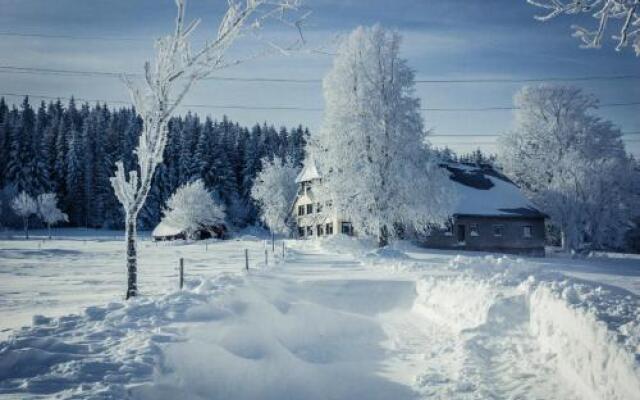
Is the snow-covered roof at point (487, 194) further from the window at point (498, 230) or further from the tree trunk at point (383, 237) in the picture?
the tree trunk at point (383, 237)

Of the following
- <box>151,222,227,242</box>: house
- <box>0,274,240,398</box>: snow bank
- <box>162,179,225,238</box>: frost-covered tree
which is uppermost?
<box>162,179,225,238</box>: frost-covered tree

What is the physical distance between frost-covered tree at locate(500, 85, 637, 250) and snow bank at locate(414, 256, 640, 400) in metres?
25.2

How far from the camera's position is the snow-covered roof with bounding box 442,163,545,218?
1372 inches

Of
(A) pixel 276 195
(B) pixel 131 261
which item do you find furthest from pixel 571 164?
(A) pixel 276 195

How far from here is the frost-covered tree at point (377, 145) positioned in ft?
80.8

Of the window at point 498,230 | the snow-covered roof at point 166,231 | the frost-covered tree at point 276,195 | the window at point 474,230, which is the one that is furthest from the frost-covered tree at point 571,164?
the snow-covered roof at point 166,231

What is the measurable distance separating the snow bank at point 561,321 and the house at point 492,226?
2398 cm

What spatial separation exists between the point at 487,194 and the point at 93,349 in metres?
36.0

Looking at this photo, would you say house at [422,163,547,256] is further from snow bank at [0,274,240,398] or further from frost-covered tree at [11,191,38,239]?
frost-covered tree at [11,191,38,239]

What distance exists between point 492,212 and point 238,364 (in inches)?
1277

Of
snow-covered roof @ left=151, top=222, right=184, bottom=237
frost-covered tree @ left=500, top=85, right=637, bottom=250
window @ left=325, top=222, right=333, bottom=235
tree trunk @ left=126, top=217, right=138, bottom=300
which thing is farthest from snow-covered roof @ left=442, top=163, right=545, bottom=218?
snow-covered roof @ left=151, top=222, right=184, bottom=237

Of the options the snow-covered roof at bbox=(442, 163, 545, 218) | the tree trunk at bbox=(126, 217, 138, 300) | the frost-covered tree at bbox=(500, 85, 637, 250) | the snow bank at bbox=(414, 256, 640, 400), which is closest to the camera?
the snow bank at bbox=(414, 256, 640, 400)

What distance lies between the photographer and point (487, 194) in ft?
121

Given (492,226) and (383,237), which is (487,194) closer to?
(492,226)
